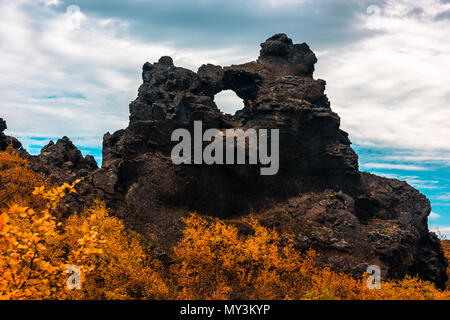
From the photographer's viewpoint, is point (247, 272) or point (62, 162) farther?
point (62, 162)

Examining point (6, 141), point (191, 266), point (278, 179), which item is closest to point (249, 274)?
point (191, 266)

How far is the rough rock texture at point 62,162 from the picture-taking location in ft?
233

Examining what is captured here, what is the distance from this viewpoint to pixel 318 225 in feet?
208

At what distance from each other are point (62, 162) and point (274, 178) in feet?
166

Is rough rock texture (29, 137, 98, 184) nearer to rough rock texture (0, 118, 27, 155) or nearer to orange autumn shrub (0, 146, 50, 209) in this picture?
orange autumn shrub (0, 146, 50, 209)

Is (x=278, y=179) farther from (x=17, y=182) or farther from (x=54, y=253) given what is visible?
(x=17, y=182)

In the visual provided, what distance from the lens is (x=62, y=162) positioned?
76.2 metres

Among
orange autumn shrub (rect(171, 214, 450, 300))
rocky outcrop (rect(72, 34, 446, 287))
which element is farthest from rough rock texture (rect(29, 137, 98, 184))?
orange autumn shrub (rect(171, 214, 450, 300))

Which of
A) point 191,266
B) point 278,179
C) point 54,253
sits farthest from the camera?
point 278,179

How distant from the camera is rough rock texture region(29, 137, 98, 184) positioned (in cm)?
7089

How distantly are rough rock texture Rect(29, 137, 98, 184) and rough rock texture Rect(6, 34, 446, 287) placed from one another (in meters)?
0.34

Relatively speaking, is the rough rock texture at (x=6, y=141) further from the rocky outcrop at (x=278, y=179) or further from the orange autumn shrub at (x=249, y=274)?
the orange autumn shrub at (x=249, y=274)
